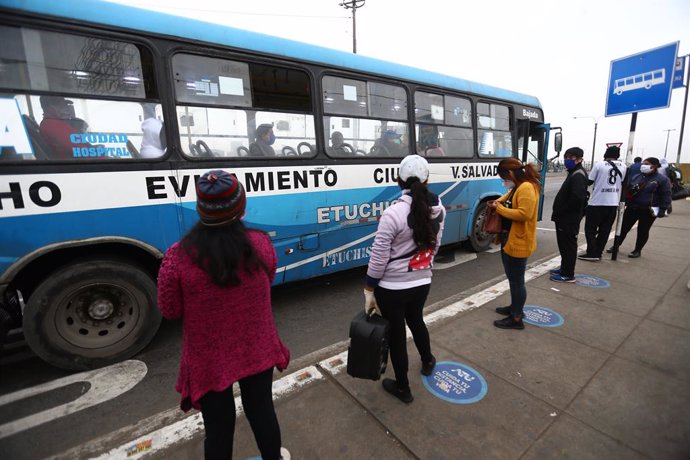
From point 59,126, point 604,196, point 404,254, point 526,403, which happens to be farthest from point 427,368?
point 604,196

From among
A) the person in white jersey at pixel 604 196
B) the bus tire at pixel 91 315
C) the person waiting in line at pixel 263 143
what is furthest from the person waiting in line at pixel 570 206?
the bus tire at pixel 91 315

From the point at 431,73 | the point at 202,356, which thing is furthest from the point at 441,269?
the point at 202,356

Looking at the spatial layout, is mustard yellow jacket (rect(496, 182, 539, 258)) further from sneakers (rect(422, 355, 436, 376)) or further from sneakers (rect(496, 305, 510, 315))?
sneakers (rect(422, 355, 436, 376))

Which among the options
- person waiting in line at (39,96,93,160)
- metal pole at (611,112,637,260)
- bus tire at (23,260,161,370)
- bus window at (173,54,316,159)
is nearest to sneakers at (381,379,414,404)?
bus tire at (23,260,161,370)

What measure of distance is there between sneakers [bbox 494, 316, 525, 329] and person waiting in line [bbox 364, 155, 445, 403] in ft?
5.48

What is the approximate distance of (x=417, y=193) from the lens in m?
2.25

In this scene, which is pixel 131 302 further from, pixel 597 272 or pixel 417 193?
pixel 597 272

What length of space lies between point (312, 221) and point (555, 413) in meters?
3.00

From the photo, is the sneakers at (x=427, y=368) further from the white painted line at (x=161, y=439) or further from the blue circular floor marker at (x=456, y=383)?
the white painted line at (x=161, y=439)

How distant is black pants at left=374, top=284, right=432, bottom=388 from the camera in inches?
93.8

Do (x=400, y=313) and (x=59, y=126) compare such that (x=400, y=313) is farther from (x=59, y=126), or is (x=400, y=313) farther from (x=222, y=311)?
(x=59, y=126)

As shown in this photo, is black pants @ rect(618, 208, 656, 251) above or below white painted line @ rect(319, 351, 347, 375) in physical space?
above

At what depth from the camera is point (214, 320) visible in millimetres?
1496

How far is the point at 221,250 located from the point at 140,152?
237 centimetres
